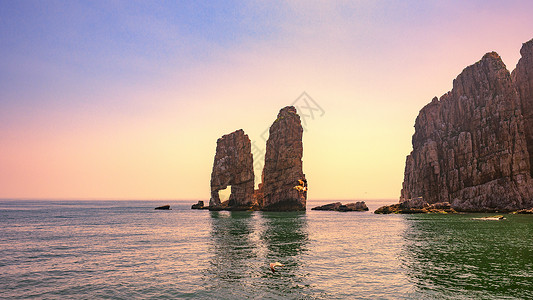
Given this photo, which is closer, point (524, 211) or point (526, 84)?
point (524, 211)

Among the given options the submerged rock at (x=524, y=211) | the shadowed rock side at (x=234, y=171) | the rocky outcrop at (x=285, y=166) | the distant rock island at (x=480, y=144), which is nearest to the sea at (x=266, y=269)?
the submerged rock at (x=524, y=211)

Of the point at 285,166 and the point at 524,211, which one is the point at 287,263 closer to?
the point at 524,211

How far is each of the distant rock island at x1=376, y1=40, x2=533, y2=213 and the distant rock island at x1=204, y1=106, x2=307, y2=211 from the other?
39.2m

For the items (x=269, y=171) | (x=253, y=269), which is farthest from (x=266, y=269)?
(x=269, y=171)

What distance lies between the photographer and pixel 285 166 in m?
154

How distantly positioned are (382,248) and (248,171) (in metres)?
119

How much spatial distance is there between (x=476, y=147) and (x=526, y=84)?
33539 millimetres

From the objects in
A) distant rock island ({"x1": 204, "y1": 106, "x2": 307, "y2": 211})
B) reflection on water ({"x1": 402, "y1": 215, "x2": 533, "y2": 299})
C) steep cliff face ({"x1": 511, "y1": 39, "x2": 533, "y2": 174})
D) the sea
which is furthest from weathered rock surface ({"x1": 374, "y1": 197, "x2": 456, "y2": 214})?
the sea

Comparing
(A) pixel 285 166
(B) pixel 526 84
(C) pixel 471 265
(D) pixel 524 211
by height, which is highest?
(B) pixel 526 84

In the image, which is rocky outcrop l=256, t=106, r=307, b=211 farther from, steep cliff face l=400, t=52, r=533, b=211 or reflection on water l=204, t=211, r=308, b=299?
reflection on water l=204, t=211, r=308, b=299

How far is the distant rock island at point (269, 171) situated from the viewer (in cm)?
15050

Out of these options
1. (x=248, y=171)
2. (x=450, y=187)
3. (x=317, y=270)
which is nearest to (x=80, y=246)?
(x=317, y=270)

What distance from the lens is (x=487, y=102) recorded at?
443 feet

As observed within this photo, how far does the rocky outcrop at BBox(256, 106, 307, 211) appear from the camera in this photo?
5866 inches
